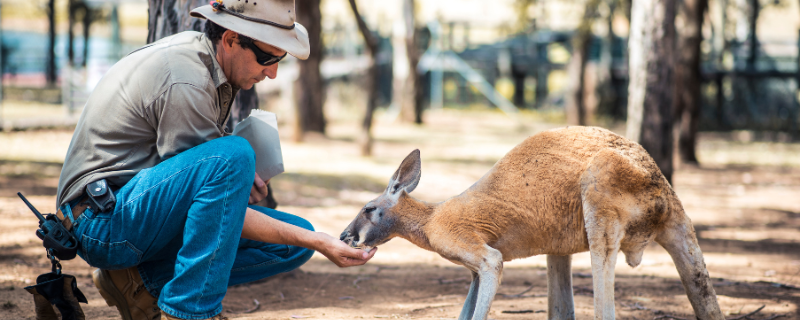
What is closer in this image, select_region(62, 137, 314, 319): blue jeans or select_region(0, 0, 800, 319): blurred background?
select_region(62, 137, 314, 319): blue jeans

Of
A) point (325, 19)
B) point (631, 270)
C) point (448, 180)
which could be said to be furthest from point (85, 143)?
point (325, 19)

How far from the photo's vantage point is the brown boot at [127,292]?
9.20 feet

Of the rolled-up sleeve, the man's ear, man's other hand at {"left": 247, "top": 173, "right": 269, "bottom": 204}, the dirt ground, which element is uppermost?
the man's ear

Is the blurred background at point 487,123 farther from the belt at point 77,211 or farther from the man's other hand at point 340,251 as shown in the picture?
the belt at point 77,211

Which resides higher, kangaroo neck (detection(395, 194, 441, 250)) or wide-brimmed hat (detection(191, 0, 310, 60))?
wide-brimmed hat (detection(191, 0, 310, 60))

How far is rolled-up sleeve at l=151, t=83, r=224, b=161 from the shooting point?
8.11 ft

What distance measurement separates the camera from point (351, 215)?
6543 mm

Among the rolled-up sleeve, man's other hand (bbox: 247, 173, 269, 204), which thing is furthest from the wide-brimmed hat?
man's other hand (bbox: 247, 173, 269, 204)

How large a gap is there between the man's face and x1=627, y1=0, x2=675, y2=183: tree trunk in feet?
13.5

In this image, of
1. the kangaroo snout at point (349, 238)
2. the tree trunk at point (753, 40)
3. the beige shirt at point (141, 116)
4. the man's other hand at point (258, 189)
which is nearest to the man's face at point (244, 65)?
the beige shirt at point (141, 116)

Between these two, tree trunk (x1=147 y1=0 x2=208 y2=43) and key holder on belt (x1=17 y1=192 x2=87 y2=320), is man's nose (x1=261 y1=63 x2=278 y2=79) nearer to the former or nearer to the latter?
key holder on belt (x1=17 y1=192 x2=87 y2=320)

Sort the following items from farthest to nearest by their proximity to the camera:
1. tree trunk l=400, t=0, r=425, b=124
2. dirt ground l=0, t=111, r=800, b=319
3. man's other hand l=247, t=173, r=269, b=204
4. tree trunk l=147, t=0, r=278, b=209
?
tree trunk l=400, t=0, r=425, b=124, tree trunk l=147, t=0, r=278, b=209, dirt ground l=0, t=111, r=800, b=319, man's other hand l=247, t=173, r=269, b=204

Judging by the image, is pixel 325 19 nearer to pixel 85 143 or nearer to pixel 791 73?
pixel 791 73

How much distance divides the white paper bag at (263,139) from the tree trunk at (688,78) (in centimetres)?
893
